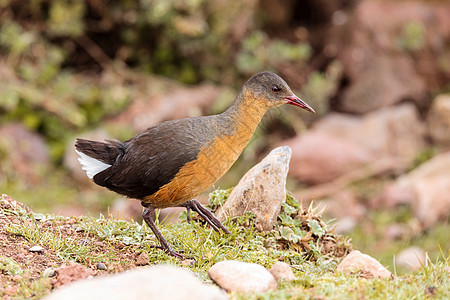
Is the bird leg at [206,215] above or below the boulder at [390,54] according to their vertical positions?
below

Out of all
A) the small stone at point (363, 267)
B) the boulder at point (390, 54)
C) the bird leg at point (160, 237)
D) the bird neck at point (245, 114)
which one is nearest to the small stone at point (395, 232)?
the boulder at point (390, 54)

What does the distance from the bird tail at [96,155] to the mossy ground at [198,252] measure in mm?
539

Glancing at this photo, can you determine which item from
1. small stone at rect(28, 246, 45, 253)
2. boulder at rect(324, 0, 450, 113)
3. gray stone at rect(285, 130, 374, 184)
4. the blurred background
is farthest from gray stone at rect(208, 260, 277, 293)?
boulder at rect(324, 0, 450, 113)

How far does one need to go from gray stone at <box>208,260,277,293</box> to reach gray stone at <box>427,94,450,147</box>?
26.4 ft

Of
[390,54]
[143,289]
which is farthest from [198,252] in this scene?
[390,54]

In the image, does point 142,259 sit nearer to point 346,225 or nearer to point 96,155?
point 96,155

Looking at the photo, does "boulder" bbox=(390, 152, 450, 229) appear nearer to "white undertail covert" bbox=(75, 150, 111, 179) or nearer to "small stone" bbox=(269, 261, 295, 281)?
"small stone" bbox=(269, 261, 295, 281)

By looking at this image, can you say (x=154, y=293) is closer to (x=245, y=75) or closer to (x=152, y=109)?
(x=152, y=109)

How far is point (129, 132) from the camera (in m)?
10.5

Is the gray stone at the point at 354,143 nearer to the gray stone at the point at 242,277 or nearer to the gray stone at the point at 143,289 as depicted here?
the gray stone at the point at 242,277

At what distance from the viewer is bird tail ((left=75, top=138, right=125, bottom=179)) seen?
5.25 m

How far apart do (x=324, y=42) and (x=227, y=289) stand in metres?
9.10

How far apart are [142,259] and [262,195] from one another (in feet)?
4.20

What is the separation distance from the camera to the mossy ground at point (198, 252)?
4008 millimetres
